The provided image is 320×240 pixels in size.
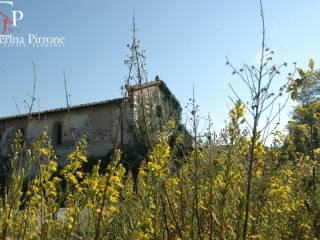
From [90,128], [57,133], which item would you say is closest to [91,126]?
[90,128]

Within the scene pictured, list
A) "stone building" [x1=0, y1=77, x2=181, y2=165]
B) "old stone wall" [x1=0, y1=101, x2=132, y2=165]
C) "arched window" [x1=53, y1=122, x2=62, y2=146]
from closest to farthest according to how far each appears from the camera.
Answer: "stone building" [x1=0, y1=77, x2=181, y2=165] < "old stone wall" [x1=0, y1=101, x2=132, y2=165] < "arched window" [x1=53, y1=122, x2=62, y2=146]

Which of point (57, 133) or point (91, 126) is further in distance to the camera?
point (57, 133)

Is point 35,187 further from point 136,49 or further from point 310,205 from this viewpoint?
point 310,205

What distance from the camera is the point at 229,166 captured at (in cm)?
285

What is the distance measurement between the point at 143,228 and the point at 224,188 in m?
0.58

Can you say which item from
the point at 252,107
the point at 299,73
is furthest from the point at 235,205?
the point at 299,73

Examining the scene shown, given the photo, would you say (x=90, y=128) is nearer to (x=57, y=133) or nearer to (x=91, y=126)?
(x=91, y=126)

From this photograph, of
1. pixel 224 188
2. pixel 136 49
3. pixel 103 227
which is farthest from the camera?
pixel 136 49

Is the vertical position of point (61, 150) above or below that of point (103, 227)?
above

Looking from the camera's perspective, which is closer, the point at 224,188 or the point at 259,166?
the point at 224,188

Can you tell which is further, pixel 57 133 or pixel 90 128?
pixel 57 133

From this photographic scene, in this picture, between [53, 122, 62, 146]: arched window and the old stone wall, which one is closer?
the old stone wall

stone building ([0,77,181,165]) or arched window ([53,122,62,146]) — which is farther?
arched window ([53,122,62,146])

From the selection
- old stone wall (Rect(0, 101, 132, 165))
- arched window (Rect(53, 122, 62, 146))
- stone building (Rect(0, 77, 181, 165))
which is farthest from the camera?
arched window (Rect(53, 122, 62, 146))
